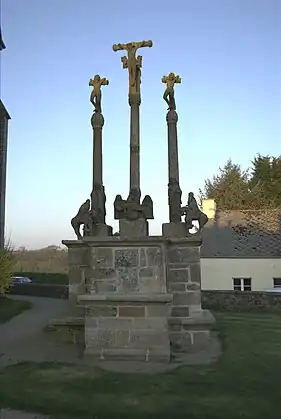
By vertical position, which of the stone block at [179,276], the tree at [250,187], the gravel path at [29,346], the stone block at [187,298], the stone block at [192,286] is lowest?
the gravel path at [29,346]

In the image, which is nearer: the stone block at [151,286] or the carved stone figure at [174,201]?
the stone block at [151,286]

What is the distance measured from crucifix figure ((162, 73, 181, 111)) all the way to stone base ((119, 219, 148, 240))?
3.34 metres

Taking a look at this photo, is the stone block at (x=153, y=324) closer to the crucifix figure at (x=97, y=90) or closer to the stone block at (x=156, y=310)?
the stone block at (x=156, y=310)

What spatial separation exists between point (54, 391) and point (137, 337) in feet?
7.64

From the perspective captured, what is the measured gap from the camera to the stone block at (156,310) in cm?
815

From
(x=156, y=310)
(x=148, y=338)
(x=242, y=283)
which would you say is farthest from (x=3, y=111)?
(x=148, y=338)

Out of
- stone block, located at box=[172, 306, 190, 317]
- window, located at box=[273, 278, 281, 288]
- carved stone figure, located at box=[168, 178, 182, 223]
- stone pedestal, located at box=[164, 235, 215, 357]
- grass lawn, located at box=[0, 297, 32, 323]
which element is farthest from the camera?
window, located at box=[273, 278, 281, 288]

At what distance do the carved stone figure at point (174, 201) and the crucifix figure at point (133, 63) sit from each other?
2.27 meters

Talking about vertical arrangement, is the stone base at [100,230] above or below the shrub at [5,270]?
above

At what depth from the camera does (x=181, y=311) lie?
9531 mm

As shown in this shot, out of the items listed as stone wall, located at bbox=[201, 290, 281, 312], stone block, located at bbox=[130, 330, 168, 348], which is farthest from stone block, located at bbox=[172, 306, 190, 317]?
stone wall, located at bbox=[201, 290, 281, 312]

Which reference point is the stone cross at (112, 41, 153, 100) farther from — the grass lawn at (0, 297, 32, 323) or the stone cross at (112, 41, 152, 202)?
the grass lawn at (0, 297, 32, 323)

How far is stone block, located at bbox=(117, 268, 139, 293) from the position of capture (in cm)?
841

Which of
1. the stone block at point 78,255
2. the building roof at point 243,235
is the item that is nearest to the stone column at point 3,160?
the building roof at point 243,235
